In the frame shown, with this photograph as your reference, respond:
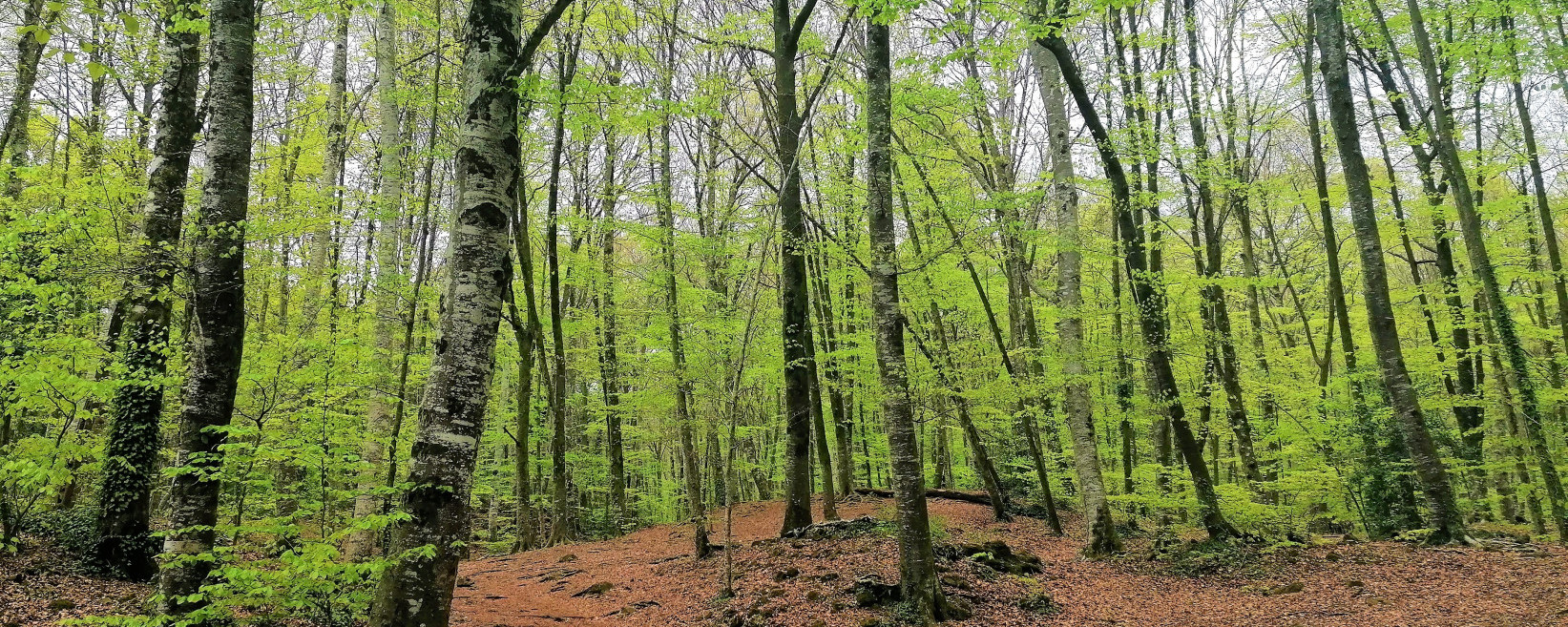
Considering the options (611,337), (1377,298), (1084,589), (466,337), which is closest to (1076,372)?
(1084,589)

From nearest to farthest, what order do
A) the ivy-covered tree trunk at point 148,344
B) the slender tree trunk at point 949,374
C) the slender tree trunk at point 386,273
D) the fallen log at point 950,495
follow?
1. the ivy-covered tree trunk at point 148,344
2. the slender tree trunk at point 386,273
3. the slender tree trunk at point 949,374
4. the fallen log at point 950,495

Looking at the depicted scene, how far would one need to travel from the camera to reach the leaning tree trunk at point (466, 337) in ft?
14.6

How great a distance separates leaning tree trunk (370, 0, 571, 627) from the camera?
175 inches

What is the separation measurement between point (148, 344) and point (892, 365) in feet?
24.5

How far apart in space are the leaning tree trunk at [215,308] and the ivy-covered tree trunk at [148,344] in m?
2.13

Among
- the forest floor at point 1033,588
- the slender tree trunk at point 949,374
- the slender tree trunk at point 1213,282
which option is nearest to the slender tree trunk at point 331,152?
the forest floor at point 1033,588

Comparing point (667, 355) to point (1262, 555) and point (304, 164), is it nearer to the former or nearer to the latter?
point (304, 164)

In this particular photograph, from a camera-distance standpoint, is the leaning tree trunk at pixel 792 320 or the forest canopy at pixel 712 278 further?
the leaning tree trunk at pixel 792 320

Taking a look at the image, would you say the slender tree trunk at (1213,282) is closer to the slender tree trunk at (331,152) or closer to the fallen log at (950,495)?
the fallen log at (950,495)

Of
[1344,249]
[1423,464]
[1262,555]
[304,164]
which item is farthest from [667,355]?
[1344,249]

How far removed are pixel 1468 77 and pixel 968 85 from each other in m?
10.4

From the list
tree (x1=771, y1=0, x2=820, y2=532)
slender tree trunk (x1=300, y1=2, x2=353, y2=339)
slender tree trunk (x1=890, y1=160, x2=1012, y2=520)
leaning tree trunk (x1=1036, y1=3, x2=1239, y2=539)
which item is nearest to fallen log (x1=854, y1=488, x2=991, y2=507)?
slender tree trunk (x1=890, y1=160, x2=1012, y2=520)

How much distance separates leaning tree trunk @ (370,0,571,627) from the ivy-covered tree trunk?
420 centimetres

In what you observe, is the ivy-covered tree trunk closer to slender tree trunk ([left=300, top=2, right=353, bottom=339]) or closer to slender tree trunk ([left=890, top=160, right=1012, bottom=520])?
slender tree trunk ([left=300, top=2, right=353, bottom=339])
